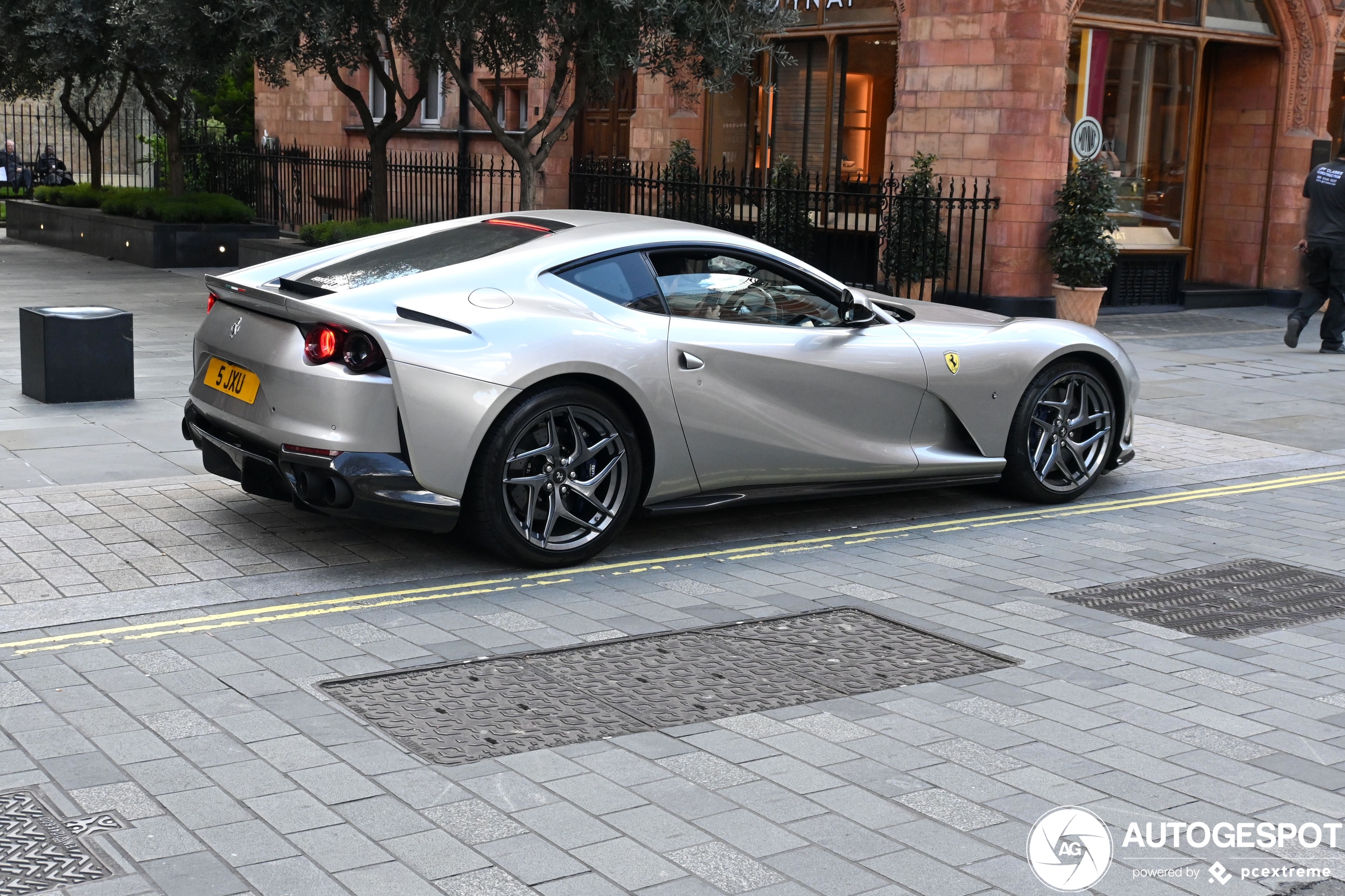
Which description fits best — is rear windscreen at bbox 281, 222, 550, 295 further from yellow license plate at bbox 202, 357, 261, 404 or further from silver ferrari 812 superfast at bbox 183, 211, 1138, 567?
yellow license plate at bbox 202, 357, 261, 404

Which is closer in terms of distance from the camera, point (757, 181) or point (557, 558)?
point (557, 558)

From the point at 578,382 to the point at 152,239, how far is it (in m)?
15.8

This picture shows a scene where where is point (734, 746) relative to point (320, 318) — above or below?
below

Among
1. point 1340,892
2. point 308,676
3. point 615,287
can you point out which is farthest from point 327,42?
point 1340,892

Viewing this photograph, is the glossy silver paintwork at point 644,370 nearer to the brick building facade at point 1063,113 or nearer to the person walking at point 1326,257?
the person walking at point 1326,257

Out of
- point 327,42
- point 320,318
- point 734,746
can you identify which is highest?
point 327,42

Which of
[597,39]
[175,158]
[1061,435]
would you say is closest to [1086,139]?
[597,39]

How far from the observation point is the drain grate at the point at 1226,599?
5871 millimetres

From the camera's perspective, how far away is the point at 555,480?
612cm

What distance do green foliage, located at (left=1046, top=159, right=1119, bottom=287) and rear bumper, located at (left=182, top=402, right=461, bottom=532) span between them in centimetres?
1141

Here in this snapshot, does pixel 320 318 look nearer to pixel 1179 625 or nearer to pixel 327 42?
pixel 1179 625

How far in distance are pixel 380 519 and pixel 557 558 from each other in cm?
79

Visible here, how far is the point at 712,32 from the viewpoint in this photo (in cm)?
1349

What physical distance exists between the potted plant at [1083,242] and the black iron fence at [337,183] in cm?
963
